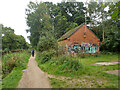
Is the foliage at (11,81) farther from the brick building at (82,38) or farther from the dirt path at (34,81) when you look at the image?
the brick building at (82,38)

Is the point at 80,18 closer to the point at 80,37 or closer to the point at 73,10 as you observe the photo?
the point at 73,10

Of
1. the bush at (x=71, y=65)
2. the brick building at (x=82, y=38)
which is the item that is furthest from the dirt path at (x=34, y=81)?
the brick building at (x=82, y=38)

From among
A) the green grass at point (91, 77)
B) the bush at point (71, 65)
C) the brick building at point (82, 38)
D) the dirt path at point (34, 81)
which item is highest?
the brick building at point (82, 38)

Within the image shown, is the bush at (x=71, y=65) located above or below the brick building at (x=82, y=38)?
below

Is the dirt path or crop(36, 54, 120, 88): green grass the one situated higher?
crop(36, 54, 120, 88): green grass

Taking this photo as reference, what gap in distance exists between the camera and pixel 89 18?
29109 millimetres

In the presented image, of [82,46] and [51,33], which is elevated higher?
[51,33]

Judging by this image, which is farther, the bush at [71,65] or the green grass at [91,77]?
the bush at [71,65]

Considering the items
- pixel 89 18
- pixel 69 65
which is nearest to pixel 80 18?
pixel 89 18

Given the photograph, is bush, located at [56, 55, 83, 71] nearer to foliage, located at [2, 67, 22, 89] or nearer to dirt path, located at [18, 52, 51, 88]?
dirt path, located at [18, 52, 51, 88]

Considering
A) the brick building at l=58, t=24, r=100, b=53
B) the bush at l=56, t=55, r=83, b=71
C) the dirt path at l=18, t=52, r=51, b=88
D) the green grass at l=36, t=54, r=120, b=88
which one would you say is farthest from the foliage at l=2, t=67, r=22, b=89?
the brick building at l=58, t=24, r=100, b=53

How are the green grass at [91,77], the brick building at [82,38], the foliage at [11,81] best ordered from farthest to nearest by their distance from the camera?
1. the brick building at [82,38]
2. the foliage at [11,81]
3. the green grass at [91,77]

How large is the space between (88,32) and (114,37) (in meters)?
5.09

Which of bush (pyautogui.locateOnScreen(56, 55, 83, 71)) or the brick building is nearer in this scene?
bush (pyautogui.locateOnScreen(56, 55, 83, 71))
